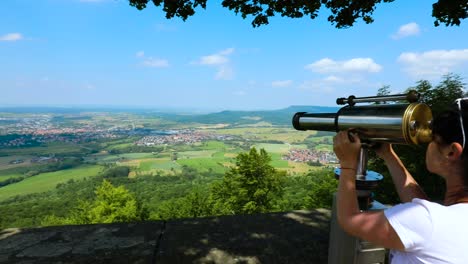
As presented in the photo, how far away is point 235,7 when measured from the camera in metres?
4.93

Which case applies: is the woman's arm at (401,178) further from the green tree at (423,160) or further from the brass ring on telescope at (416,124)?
the green tree at (423,160)

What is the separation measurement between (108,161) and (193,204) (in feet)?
214

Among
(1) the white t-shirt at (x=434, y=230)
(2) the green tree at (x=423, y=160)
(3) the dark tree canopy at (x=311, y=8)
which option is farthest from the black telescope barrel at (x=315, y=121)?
(2) the green tree at (x=423, y=160)

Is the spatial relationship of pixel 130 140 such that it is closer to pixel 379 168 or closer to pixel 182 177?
pixel 182 177

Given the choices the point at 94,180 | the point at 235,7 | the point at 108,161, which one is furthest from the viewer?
the point at 108,161

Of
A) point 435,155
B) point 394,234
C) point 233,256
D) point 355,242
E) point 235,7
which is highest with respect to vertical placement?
point 235,7

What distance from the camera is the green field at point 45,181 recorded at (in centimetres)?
5764

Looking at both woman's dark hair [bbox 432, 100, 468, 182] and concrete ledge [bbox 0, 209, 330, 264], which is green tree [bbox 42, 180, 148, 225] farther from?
woman's dark hair [bbox 432, 100, 468, 182]

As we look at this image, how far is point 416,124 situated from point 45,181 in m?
75.8

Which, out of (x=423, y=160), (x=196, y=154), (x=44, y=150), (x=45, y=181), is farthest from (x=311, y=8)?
(x=44, y=150)

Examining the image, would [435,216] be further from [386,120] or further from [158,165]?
[158,165]

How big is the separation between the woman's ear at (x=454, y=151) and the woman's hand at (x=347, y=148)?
301mm

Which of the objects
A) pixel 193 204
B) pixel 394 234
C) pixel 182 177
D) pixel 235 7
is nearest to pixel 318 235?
pixel 394 234

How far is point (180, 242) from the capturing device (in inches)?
96.0
